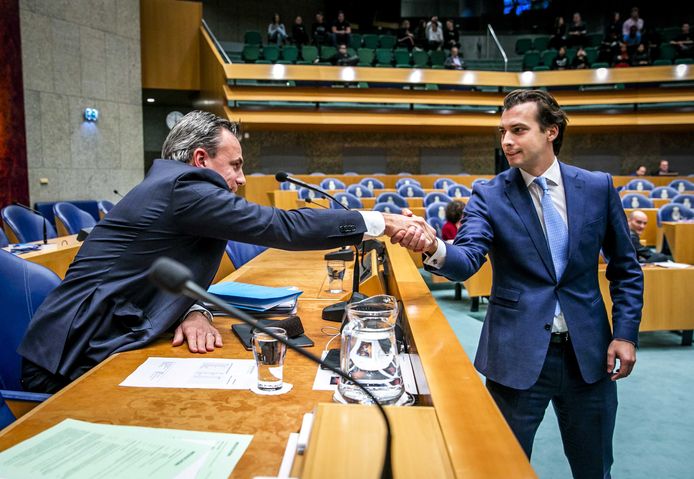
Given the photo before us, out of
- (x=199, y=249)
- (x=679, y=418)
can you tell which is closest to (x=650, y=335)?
(x=679, y=418)

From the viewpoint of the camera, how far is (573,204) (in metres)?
1.55

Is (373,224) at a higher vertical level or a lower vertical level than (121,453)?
higher

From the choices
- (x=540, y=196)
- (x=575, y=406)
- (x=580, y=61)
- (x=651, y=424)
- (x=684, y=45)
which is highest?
(x=684, y=45)

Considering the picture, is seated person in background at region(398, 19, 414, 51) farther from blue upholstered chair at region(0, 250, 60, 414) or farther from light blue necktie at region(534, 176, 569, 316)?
blue upholstered chair at region(0, 250, 60, 414)

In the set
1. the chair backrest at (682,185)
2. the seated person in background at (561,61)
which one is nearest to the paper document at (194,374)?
the chair backrest at (682,185)

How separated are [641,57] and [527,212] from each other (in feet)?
38.8

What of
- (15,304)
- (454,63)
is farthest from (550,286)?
(454,63)

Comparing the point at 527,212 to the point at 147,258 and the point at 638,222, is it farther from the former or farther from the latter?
the point at 638,222

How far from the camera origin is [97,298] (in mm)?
1381

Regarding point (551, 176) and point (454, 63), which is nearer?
point (551, 176)

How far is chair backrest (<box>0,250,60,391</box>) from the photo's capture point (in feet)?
4.81

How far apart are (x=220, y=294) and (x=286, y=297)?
217mm

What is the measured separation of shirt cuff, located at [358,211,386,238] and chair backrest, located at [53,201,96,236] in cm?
468

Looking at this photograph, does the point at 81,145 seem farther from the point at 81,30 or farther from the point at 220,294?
the point at 220,294
